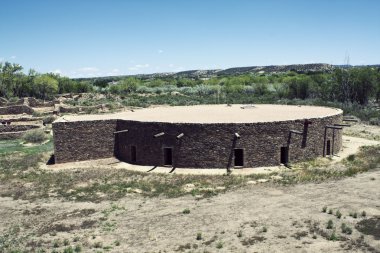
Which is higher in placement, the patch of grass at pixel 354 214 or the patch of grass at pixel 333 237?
the patch of grass at pixel 354 214

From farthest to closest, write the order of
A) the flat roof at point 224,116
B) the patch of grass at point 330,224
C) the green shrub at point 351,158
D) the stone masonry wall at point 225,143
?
1. the flat roof at point 224,116
2. the green shrub at point 351,158
3. the stone masonry wall at point 225,143
4. the patch of grass at point 330,224

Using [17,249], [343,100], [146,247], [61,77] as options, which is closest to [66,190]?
[17,249]

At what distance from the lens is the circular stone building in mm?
22375

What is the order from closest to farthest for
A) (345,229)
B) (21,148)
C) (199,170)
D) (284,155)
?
(345,229) < (199,170) < (284,155) < (21,148)

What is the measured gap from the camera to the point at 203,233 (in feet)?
45.0

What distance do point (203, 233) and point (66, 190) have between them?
30.6 ft

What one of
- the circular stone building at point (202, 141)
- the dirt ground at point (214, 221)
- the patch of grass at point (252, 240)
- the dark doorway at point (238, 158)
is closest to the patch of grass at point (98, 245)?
the dirt ground at point (214, 221)

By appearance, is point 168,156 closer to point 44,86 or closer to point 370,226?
point 370,226

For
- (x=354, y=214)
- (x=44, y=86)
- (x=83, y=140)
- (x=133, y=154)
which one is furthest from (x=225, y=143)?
(x=44, y=86)

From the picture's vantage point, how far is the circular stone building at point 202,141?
22375 mm

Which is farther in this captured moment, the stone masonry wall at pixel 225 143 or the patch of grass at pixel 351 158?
the patch of grass at pixel 351 158

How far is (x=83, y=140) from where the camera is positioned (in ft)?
84.5

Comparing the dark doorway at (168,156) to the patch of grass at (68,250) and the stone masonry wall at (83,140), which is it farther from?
the patch of grass at (68,250)

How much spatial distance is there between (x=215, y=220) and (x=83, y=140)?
14.0m
